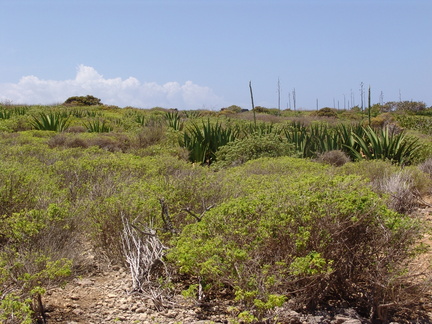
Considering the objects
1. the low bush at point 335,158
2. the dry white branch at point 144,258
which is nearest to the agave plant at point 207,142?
the low bush at point 335,158

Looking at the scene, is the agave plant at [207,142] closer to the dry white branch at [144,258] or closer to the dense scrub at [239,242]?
the dense scrub at [239,242]

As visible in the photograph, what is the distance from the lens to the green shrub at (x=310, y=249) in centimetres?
392

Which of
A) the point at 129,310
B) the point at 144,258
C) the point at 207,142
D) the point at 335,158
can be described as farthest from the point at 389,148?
the point at 129,310

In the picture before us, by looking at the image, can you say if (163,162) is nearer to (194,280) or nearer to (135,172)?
(135,172)

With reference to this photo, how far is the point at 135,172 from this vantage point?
8.66m

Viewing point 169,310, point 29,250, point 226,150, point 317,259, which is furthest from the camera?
point 226,150

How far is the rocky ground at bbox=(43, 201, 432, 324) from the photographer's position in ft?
12.9

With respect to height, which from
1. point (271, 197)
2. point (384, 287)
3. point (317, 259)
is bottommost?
point (384, 287)

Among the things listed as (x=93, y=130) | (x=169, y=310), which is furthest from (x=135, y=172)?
(x=93, y=130)

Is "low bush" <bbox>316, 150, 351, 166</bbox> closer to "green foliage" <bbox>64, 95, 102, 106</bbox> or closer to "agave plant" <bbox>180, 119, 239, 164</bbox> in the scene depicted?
"agave plant" <bbox>180, 119, 239, 164</bbox>

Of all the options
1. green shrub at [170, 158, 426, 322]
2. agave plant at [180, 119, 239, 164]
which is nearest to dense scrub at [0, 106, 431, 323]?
green shrub at [170, 158, 426, 322]

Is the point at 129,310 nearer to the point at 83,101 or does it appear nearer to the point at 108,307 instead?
the point at 108,307

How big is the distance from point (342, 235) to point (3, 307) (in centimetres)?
278

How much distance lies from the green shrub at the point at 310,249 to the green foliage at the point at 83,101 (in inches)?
1985
